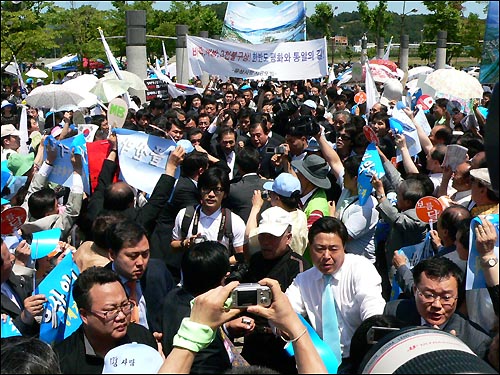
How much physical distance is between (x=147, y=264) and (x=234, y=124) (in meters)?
6.19

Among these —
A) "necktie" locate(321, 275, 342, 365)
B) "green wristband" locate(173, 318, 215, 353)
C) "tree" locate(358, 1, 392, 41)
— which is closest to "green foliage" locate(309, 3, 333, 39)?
"tree" locate(358, 1, 392, 41)

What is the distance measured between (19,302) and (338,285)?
1780 mm

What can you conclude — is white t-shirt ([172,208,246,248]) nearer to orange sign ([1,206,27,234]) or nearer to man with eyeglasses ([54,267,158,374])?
orange sign ([1,206,27,234])

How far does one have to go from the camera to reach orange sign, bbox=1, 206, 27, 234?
390 cm

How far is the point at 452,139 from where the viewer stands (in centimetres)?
781

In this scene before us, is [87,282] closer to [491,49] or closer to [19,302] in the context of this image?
[19,302]

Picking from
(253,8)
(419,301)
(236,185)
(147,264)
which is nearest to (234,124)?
(236,185)

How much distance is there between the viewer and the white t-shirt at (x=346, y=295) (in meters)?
3.59

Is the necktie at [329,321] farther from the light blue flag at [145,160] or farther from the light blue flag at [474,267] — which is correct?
the light blue flag at [145,160]

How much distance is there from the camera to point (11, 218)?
3992mm

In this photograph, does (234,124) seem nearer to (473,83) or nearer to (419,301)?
(473,83)

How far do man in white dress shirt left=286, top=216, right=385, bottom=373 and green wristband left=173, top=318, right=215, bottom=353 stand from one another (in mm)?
1482

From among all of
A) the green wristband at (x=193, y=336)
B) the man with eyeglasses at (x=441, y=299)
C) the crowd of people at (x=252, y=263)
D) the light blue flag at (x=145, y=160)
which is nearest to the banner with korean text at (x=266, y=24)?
the crowd of people at (x=252, y=263)

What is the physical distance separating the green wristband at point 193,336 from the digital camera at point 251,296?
13.4 inches
